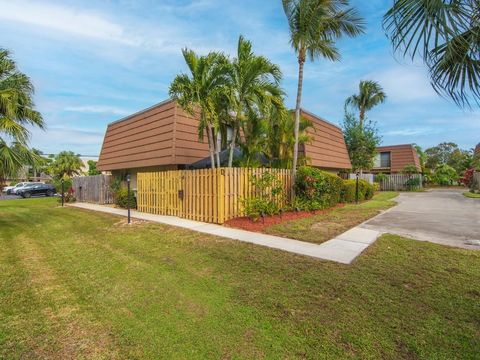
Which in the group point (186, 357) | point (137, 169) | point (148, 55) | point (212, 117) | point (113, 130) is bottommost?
point (186, 357)

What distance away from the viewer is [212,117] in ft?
29.9

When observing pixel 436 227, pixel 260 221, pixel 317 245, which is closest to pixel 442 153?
pixel 436 227

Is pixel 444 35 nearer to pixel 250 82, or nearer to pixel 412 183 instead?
pixel 250 82

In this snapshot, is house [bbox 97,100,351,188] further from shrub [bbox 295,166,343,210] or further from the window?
the window

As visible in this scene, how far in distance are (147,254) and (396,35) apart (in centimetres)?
542

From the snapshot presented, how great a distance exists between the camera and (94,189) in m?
17.4

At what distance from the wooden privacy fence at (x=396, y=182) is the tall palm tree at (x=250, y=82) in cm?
2589

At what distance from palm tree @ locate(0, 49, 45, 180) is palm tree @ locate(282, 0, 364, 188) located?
8.87 meters

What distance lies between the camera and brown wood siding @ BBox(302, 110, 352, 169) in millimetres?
15877

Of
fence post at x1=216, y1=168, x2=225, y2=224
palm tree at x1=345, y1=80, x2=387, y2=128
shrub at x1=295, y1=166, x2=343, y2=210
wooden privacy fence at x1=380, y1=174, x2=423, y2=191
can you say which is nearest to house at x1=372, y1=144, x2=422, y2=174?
wooden privacy fence at x1=380, y1=174, x2=423, y2=191

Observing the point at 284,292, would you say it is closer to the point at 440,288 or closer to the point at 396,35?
the point at 440,288

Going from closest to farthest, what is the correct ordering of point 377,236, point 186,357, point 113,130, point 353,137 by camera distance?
point 186,357 < point 377,236 < point 113,130 < point 353,137

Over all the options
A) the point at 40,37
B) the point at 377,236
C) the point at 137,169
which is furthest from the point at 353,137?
the point at 40,37

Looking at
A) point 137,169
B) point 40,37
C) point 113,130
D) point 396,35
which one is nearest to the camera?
point 396,35
